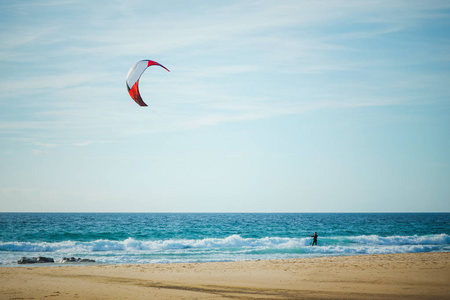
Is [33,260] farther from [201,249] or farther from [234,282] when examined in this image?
[234,282]

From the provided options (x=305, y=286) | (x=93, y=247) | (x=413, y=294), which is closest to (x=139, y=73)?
(x=305, y=286)

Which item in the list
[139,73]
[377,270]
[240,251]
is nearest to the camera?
[377,270]

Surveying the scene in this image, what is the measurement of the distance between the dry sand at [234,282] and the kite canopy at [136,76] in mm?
7554

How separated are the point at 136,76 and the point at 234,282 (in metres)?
9.99

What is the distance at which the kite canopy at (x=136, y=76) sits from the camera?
52.8ft

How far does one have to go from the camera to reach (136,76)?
16.4m

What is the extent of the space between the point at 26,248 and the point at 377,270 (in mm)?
23211

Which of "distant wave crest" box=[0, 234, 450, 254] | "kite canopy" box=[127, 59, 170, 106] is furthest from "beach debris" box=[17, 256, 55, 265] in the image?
"kite canopy" box=[127, 59, 170, 106]

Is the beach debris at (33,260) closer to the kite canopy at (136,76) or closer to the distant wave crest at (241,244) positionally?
the distant wave crest at (241,244)

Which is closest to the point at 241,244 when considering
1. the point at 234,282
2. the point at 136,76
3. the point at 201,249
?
the point at 201,249

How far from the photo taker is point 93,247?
→ 2603 cm

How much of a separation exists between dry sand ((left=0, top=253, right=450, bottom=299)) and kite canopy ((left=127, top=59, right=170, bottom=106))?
24.8 feet

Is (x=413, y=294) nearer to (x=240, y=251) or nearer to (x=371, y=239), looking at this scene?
(x=240, y=251)

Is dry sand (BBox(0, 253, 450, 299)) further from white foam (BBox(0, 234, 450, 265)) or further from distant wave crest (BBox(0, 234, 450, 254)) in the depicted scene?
distant wave crest (BBox(0, 234, 450, 254))
